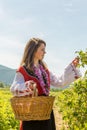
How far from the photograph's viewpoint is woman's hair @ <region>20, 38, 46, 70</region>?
16.0ft

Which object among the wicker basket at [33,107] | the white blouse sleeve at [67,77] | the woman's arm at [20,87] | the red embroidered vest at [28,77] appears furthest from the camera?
the white blouse sleeve at [67,77]

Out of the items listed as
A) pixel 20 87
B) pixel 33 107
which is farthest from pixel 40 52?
pixel 33 107

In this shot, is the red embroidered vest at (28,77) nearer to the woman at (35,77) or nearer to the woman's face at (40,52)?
the woman at (35,77)

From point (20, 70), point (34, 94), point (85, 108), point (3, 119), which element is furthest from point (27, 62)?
point (3, 119)

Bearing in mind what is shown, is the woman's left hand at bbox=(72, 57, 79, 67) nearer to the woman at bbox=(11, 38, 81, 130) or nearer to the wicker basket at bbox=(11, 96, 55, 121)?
the woman at bbox=(11, 38, 81, 130)

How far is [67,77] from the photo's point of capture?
16.8 feet

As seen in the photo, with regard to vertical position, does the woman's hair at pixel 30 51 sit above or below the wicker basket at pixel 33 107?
above

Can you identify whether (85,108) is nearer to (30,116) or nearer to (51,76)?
(51,76)

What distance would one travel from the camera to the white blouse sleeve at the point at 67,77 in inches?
202

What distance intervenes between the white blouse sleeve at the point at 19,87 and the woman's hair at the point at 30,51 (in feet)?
0.46

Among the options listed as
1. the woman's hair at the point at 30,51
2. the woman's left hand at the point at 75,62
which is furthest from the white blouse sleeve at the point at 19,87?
the woman's left hand at the point at 75,62

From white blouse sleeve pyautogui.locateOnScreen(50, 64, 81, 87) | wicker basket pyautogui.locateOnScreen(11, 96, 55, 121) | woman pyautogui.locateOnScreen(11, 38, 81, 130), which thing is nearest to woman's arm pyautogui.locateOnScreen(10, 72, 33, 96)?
woman pyautogui.locateOnScreen(11, 38, 81, 130)

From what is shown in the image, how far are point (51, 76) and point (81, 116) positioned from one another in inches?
44.1

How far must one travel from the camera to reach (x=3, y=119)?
8.05m
